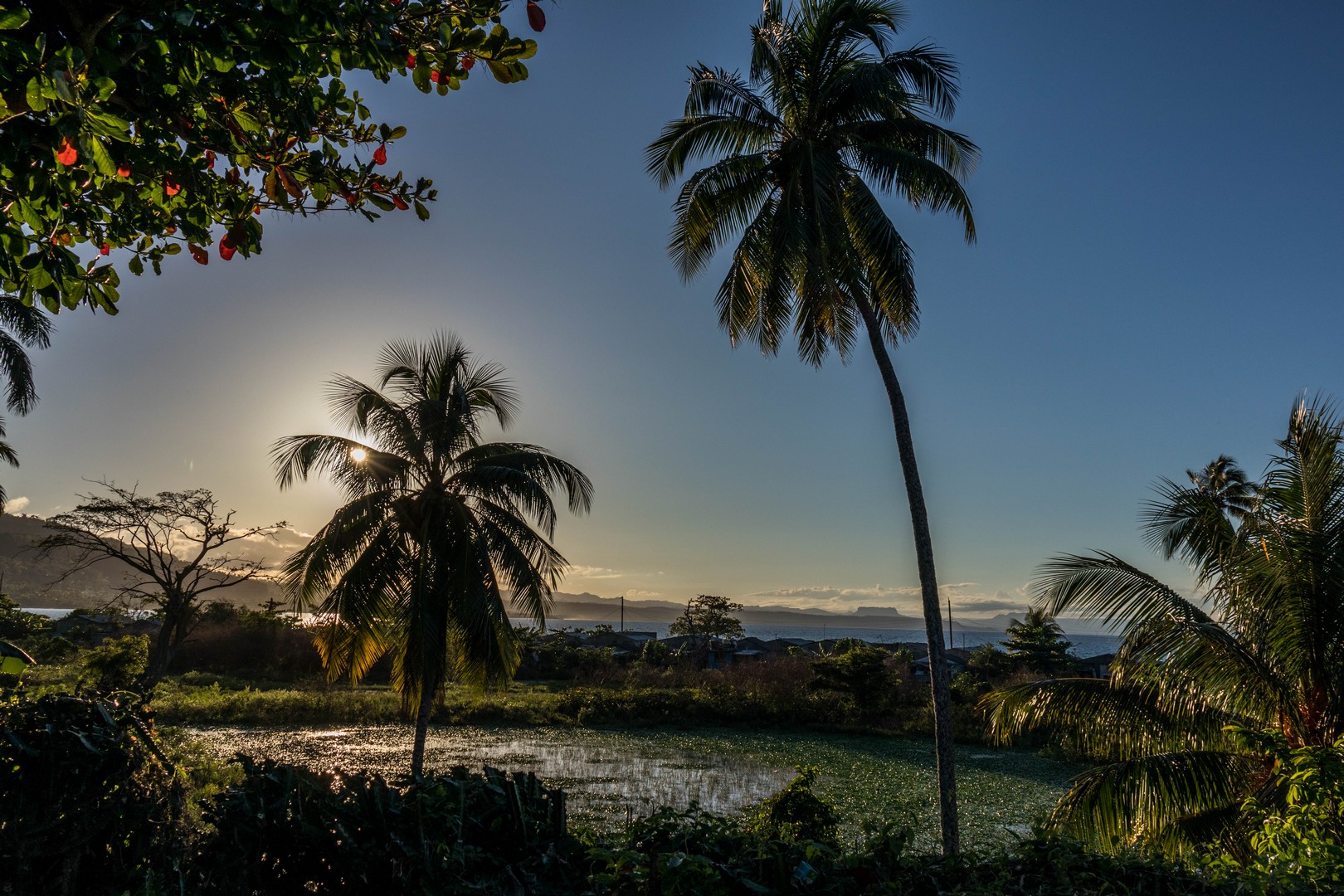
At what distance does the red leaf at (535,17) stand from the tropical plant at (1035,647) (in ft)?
102

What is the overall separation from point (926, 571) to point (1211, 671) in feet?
10.8

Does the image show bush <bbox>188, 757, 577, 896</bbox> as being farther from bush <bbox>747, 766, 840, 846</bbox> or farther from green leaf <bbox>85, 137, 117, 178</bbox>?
bush <bbox>747, 766, 840, 846</bbox>

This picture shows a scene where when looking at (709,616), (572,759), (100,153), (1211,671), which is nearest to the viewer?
(100,153)

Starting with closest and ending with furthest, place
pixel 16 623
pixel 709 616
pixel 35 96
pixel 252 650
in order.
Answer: pixel 35 96
pixel 16 623
pixel 252 650
pixel 709 616

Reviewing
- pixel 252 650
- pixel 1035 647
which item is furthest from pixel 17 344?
pixel 1035 647

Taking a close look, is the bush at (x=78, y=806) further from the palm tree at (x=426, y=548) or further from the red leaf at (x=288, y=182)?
the palm tree at (x=426, y=548)

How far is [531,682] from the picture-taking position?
103 feet

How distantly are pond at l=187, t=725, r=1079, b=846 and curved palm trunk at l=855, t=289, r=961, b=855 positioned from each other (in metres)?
2.53

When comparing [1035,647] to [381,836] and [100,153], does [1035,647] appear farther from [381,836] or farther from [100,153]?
[100,153]

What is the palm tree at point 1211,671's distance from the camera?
611cm

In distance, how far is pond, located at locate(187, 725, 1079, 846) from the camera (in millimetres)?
12641

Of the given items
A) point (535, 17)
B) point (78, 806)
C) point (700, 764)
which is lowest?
point (700, 764)

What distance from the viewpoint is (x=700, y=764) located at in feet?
55.3

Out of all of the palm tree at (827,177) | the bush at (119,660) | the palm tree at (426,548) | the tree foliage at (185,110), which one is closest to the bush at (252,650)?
the bush at (119,660)
